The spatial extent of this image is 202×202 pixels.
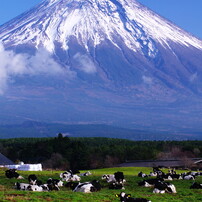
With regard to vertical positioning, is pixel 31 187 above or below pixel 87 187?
above

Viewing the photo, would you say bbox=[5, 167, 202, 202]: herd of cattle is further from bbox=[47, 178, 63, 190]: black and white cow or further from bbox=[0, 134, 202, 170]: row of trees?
bbox=[0, 134, 202, 170]: row of trees

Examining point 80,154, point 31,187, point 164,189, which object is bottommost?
point 164,189

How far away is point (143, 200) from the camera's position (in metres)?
20.3

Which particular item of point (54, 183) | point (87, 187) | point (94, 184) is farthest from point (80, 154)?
point (87, 187)

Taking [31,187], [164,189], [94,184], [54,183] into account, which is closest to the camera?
[31,187]

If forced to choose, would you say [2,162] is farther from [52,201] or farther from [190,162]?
[52,201]

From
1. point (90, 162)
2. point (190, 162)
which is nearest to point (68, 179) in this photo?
point (190, 162)

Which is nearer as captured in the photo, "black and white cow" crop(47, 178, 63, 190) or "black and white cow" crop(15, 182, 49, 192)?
"black and white cow" crop(15, 182, 49, 192)

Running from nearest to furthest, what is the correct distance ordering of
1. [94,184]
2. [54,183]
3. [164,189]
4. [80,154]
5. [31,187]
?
[31,187] → [164,189] → [94,184] → [54,183] → [80,154]

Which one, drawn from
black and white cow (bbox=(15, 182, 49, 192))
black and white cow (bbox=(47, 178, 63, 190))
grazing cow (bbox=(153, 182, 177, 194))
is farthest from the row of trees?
grazing cow (bbox=(153, 182, 177, 194))

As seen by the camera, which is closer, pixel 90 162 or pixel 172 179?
pixel 172 179

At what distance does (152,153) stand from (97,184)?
4645cm

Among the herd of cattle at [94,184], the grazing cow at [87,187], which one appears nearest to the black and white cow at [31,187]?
the herd of cattle at [94,184]

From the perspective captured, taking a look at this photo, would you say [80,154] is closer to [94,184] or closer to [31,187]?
[94,184]
